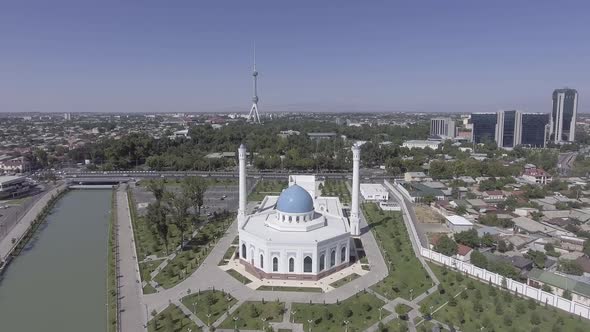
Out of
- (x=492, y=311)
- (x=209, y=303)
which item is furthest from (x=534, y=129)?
(x=209, y=303)

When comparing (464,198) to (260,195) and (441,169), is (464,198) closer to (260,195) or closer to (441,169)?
(441,169)

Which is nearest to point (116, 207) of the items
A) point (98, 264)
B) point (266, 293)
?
point (98, 264)

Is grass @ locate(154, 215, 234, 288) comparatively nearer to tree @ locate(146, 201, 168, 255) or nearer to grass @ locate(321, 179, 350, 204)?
tree @ locate(146, 201, 168, 255)

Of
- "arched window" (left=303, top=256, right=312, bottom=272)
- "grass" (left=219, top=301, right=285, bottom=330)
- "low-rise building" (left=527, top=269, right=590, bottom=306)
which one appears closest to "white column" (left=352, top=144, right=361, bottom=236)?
"arched window" (left=303, top=256, right=312, bottom=272)

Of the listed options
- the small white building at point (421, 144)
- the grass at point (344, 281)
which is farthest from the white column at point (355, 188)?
the small white building at point (421, 144)

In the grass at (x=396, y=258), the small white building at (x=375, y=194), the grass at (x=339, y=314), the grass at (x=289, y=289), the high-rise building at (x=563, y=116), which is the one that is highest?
the high-rise building at (x=563, y=116)

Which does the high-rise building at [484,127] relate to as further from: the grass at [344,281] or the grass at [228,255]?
the grass at [228,255]
